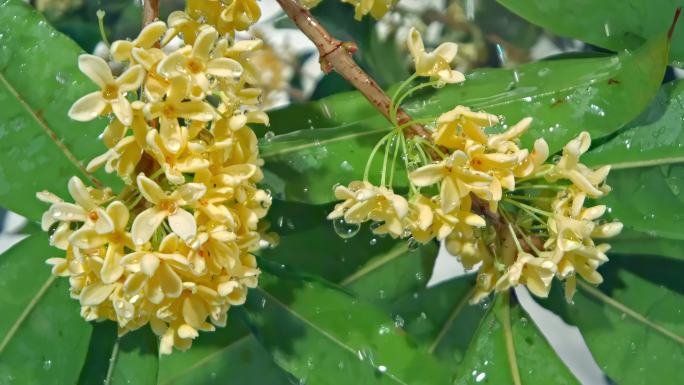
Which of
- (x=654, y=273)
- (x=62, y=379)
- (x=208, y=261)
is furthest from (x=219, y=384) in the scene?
(x=654, y=273)

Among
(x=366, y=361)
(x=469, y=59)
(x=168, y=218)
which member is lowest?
(x=469, y=59)

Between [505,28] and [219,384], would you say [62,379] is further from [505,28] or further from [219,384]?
[505,28]

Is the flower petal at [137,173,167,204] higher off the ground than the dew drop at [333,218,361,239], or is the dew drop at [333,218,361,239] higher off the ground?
the flower petal at [137,173,167,204]

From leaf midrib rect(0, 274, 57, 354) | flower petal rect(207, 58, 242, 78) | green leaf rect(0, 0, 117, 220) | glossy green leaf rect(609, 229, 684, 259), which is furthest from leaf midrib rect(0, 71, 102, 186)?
glossy green leaf rect(609, 229, 684, 259)

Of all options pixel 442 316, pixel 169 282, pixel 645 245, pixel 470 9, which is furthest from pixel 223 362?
pixel 470 9

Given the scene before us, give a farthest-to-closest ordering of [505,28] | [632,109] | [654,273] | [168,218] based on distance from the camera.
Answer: [505,28]
[654,273]
[632,109]
[168,218]

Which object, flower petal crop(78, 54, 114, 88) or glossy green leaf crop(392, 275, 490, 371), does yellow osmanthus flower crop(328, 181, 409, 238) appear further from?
glossy green leaf crop(392, 275, 490, 371)

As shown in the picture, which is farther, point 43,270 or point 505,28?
point 505,28
